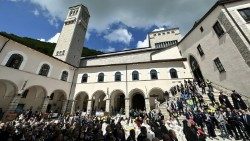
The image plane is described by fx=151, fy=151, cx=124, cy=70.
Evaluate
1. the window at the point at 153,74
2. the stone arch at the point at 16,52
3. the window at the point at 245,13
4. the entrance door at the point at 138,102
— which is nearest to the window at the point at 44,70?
the stone arch at the point at 16,52

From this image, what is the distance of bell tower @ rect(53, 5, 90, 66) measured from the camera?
1162 inches

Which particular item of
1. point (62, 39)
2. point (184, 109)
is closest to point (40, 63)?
point (62, 39)

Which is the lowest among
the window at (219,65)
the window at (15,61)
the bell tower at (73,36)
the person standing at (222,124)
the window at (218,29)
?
the person standing at (222,124)

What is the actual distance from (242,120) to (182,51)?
1668 centimetres

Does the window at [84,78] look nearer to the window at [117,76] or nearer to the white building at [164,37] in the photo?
the window at [117,76]

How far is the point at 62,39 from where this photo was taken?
31.5m

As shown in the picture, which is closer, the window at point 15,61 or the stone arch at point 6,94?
the window at point 15,61

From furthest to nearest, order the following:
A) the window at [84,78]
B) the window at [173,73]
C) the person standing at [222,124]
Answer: the window at [84,78] < the window at [173,73] < the person standing at [222,124]

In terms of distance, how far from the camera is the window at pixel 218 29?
54.2ft

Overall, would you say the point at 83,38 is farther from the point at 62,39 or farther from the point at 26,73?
the point at 26,73

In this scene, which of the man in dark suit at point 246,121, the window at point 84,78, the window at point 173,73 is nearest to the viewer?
the man in dark suit at point 246,121

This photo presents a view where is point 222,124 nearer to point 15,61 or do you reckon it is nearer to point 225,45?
point 225,45

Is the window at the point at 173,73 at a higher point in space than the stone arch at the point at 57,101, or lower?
higher

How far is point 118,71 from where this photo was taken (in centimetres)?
2500
